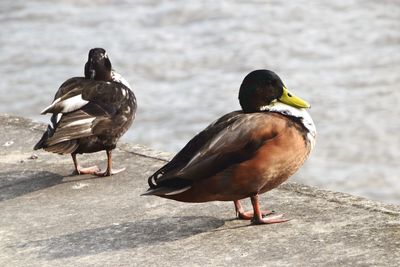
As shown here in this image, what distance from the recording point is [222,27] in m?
16.7

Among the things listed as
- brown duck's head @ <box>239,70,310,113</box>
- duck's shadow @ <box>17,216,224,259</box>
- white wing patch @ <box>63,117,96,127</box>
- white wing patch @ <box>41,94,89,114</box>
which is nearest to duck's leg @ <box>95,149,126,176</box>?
white wing patch @ <box>63,117,96,127</box>

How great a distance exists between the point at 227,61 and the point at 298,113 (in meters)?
8.58

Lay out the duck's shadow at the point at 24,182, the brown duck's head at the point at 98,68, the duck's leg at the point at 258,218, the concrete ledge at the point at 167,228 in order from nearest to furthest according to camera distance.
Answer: the concrete ledge at the point at 167,228 < the duck's leg at the point at 258,218 < the duck's shadow at the point at 24,182 < the brown duck's head at the point at 98,68

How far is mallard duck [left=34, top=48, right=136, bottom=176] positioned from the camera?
7.54 metres

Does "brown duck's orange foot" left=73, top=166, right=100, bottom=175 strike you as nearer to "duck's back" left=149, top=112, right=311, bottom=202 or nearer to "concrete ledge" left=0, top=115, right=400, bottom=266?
"concrete ledge" left=0, top=115, right=400, bottom=266

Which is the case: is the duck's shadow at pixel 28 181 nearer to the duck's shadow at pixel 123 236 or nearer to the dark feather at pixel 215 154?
the duck's shadow at pixel 123 236

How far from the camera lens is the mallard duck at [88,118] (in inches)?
297

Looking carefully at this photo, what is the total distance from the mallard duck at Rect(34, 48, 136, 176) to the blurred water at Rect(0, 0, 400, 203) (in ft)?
10.8

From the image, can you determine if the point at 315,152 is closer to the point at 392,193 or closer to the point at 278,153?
the point at 392,193

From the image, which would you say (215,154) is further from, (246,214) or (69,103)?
(69,103)

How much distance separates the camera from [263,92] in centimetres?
647

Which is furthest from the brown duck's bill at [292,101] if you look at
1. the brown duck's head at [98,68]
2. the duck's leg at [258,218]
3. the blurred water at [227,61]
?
the blurred water at [227,61]

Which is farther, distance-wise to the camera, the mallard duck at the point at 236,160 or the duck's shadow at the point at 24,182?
the duck's shadow at the point at 24,182

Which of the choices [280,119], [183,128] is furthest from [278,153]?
[183,128]
